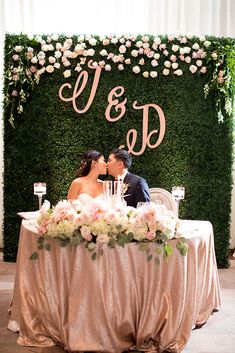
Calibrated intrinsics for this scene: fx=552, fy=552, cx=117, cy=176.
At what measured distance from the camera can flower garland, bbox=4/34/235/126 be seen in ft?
19.9

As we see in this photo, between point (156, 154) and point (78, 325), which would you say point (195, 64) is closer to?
point (156, 154)

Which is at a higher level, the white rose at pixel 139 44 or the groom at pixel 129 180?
the white rose at pixel 139 44

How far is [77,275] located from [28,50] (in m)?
3.20

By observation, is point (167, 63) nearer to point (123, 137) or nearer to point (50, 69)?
point (123, 137)

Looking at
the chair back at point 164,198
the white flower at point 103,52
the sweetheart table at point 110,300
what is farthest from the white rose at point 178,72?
the sweetheart table at point 110,300

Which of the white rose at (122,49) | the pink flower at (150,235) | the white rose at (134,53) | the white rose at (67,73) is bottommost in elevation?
the pink flower at (150,235)

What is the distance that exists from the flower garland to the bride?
49.5 inches

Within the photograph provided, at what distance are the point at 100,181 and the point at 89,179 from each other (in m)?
0.11

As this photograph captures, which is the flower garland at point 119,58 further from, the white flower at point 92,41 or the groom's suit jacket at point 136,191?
the groom's suit jacket at point 136,191

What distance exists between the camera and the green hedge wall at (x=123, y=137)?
6156 millimetres

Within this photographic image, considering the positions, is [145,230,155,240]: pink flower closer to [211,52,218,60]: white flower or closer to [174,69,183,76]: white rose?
[174,69,183,76]: white rose

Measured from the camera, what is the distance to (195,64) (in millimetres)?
6168

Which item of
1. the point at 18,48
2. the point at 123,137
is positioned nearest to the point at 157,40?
the point at 123,137

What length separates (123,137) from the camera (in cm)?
620
